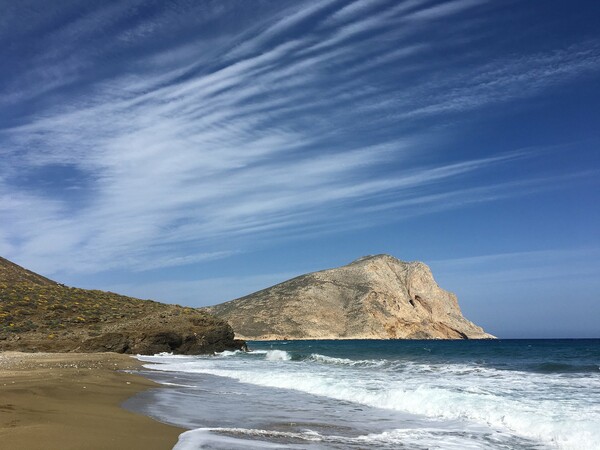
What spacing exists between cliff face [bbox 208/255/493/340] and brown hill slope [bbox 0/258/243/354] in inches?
2867

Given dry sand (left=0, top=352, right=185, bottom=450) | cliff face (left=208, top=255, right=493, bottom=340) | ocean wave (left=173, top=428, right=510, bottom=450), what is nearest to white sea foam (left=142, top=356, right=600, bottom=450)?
ocean wave (left=173, top=428, right=510, bottom=450)

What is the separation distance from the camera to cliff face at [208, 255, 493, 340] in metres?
123

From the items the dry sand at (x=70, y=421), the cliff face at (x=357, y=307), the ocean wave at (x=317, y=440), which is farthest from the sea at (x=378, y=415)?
the cliff face at (x=357, y=307)

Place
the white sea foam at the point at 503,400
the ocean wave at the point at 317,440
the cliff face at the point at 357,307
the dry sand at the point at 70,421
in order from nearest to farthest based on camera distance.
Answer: the dry sand at the point at 70,421, the ocean wave at the point at 317,440, the white sea foam at the point at 503,400, the cliff face at the point at 357,307

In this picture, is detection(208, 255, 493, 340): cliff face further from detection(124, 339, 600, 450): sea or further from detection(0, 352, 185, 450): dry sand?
detection(0, 352, 185, 450): dry sand

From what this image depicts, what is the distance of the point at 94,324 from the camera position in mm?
40688

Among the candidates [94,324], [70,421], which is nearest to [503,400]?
[70,421]

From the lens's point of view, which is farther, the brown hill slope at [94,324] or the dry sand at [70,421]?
the brown hill slope at [94,324]

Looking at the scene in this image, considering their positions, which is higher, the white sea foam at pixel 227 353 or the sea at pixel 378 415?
the white sea foam at pixel 227 353

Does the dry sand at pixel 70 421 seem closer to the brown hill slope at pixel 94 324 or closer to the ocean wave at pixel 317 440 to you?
the ocean wave at pixel 317 440

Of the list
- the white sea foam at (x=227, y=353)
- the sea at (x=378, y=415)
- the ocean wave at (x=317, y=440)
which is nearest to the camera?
the ocean wave at (x=317, y=440)

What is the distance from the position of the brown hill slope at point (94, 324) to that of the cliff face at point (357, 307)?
72816 millimetres

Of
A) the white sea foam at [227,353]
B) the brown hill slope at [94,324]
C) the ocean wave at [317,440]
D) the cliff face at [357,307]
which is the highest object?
the cliff face at [357,307]

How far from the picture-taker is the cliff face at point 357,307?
123188 millimetres
